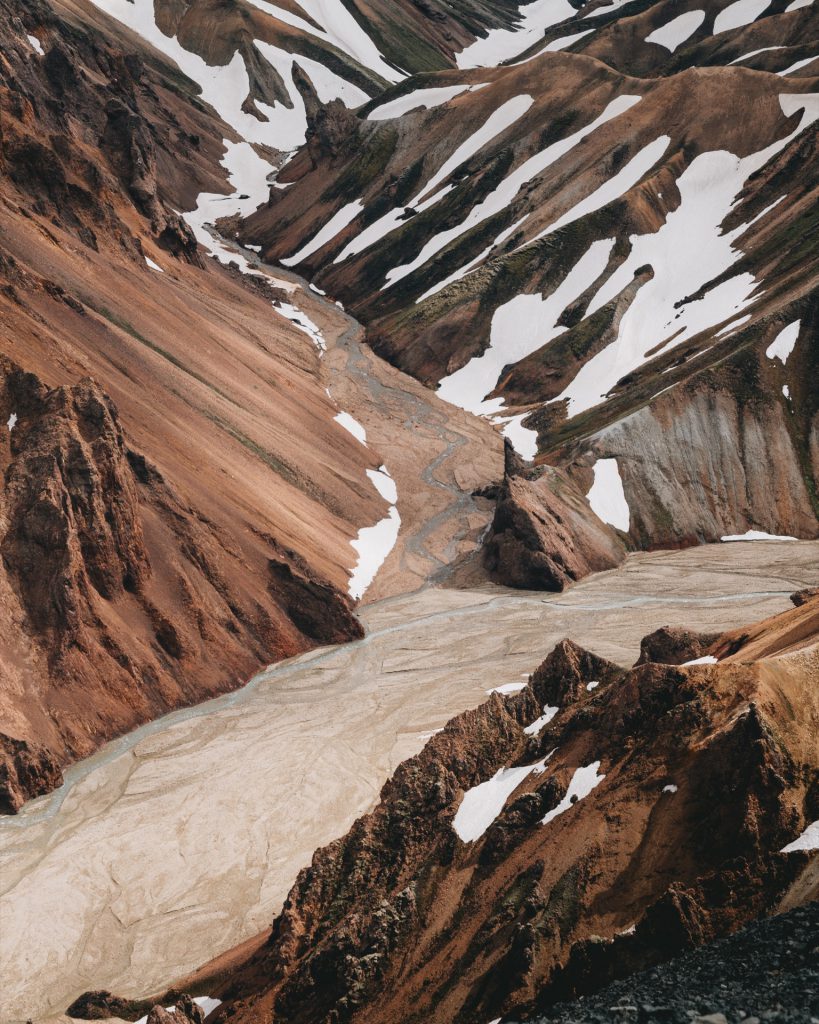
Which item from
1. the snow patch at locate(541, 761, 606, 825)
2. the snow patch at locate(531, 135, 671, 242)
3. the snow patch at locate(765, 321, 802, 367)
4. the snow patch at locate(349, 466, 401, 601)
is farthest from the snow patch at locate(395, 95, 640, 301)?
the snow patch at locate(541, 761, 606, 825)

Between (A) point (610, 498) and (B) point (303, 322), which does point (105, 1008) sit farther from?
(B) point (303, 322)

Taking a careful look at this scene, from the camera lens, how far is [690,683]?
18.8 metres

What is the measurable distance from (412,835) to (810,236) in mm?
75116

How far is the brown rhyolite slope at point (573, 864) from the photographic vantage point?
593 inches

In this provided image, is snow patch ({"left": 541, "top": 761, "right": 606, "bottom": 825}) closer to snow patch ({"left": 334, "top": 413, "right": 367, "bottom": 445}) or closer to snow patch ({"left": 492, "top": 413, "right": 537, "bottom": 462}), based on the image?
snow patch ({"left": 492, "top": 413, "right": 537, "bottom": 462})

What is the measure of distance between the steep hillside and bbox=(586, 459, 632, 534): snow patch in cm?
16

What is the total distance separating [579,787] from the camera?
758 inches

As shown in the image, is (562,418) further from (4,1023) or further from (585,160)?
(4,1023)

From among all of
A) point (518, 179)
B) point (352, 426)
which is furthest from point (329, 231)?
point (352, 426)

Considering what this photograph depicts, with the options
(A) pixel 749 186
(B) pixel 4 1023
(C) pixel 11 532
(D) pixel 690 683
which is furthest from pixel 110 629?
(A) pixel 749 186

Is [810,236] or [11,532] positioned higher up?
[810,236]

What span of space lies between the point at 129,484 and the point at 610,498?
3572cm

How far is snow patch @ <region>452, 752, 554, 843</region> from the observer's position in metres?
20.6

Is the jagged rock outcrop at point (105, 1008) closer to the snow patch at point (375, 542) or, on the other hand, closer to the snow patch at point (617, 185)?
the snow patch at point (375, 542)
